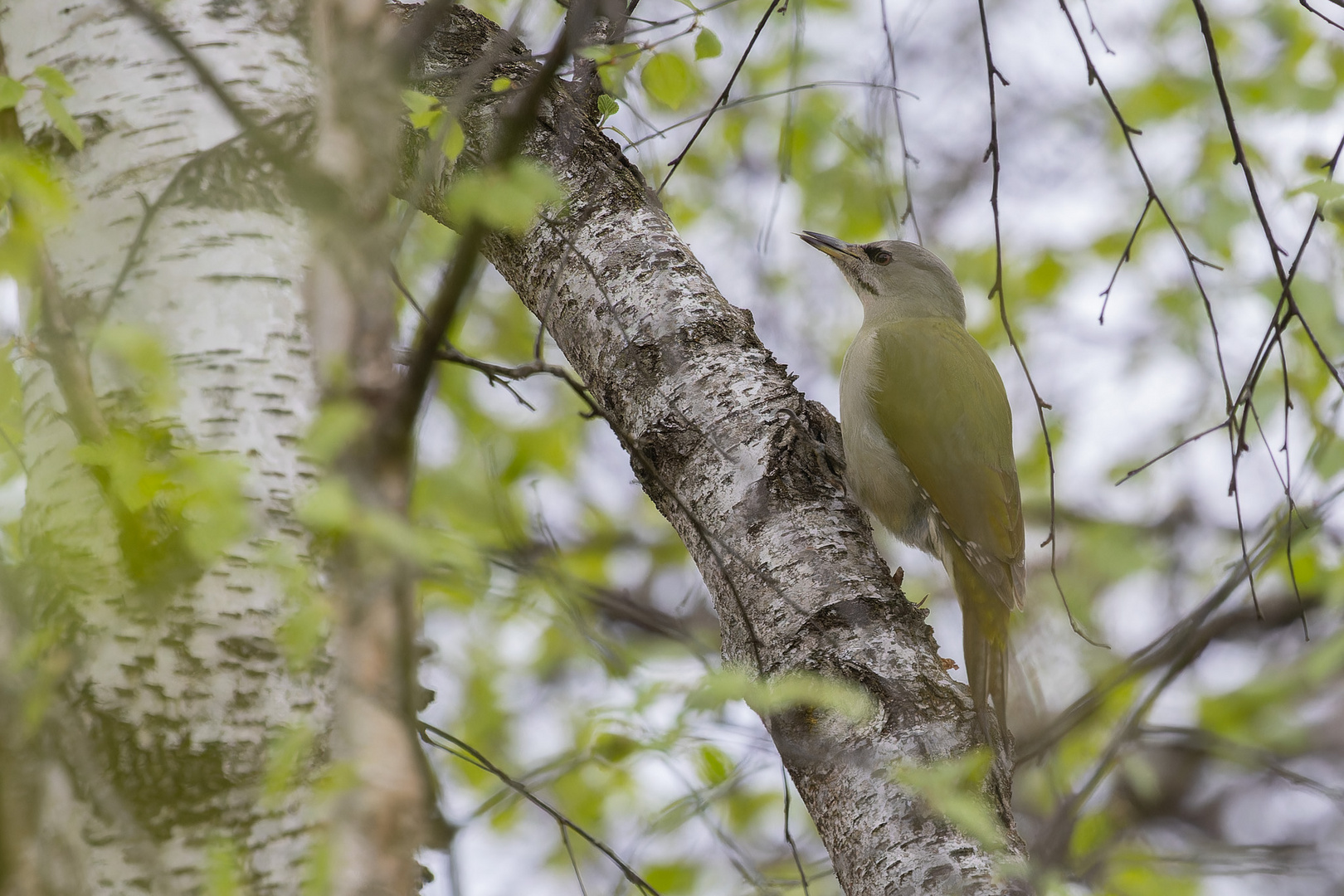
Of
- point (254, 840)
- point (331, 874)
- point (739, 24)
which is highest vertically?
point (739, 24)

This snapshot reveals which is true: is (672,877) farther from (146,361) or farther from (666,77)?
(146,361)

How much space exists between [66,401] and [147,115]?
1.50 ft

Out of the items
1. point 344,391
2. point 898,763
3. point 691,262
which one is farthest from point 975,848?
point 691,262

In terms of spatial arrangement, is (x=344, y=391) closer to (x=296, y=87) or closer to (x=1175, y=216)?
(x=296, y=87)

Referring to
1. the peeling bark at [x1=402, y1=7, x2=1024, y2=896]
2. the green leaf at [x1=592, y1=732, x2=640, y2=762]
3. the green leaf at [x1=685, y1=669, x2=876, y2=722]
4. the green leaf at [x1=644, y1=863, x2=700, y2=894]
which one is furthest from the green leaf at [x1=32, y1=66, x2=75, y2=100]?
the green leaf at [x1=644, y1=863, x2=700, y2=894]

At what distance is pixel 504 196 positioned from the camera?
3.70 feet

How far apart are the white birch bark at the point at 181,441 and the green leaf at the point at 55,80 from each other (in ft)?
0.17

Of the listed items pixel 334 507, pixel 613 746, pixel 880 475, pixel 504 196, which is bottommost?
pixel 334 507

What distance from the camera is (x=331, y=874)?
108cm

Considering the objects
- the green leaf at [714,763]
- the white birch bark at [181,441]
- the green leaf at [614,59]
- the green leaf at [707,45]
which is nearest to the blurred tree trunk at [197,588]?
the white birch bark at [181,441]

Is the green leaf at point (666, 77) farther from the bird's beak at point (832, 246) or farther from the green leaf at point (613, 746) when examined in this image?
the bird's beak at point (832, 246)

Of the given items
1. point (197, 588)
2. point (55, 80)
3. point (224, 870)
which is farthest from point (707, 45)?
point (224, 870)

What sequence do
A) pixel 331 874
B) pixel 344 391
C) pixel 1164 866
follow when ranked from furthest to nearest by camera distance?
pixel 1164 866 → pixel 344 391 → pixel 331 874

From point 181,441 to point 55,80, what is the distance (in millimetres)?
548
